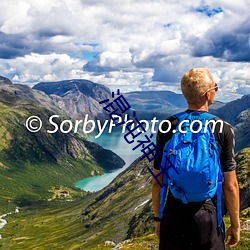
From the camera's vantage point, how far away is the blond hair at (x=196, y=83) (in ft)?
36.1

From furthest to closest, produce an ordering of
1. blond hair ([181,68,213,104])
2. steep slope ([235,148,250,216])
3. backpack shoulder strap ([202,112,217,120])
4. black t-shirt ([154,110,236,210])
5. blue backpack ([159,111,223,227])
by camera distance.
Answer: steep slope ([235,148,250,216]) < blond hair ([181,68,213,104]) < backpack shoulder strap ([202,112,217,120]) < black t-shirt ([154,110,236,210]) < blue backpack ([159,111,223,227])

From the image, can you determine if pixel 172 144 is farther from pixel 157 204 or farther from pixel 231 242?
pixel 231 242

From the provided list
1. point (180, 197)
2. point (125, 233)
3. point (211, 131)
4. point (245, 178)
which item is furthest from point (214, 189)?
point (125, 233)

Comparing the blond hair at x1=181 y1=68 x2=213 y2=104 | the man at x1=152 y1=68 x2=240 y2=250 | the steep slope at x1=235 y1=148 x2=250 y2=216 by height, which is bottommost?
the steep slope at x1=235 y1=148 x2=250 y2=216

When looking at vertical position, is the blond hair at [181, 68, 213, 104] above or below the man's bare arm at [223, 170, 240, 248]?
above

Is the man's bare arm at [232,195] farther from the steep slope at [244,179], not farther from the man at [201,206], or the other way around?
the steep slope at [244,179]

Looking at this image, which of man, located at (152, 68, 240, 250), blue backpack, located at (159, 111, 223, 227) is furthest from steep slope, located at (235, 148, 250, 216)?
blue backpack, located at (159, 111, 223, 227)

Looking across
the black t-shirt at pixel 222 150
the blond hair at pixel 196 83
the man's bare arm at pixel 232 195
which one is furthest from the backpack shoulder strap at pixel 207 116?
the man's bare arm at pixel 232 195

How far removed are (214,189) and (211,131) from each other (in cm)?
171

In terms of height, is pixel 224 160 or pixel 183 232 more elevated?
pixel 224 160

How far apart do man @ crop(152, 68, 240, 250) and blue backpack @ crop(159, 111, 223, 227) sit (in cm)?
38

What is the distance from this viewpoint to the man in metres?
10.9

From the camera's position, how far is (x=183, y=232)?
11.2 metres

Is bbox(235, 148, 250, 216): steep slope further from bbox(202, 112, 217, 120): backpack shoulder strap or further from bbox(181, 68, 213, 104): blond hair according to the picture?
bbox(181, 68, 213, 104): blond hair
